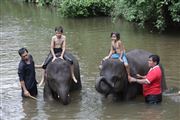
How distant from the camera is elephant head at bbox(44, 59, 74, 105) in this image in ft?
34.9

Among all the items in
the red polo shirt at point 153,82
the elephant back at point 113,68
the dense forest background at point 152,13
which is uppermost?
the dense forest background at point 152,13

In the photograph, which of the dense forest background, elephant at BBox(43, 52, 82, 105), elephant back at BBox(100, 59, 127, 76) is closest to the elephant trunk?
elephant at BBox(43, 52, 82, 105)

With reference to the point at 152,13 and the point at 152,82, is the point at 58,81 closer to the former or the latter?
the point at 152,82

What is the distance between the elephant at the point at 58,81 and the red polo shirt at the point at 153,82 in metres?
1.87

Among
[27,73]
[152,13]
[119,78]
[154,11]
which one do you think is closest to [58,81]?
[27,73]

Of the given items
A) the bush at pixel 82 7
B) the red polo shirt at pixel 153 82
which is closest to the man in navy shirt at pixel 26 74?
the red polo shirt at pixel 153 82

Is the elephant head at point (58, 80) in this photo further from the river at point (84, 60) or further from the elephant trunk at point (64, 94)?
the river at point (84, 60)

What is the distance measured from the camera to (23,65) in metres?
11.2

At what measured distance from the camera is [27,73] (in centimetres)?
1138

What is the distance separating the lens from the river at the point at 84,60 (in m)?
10.4

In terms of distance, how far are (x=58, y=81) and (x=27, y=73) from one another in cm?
111

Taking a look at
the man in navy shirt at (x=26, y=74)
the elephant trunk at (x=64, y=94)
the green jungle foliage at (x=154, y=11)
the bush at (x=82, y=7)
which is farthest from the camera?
the bush at (x=82, y=7)

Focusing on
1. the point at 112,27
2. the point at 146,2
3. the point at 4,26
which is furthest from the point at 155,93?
the point at 4,26

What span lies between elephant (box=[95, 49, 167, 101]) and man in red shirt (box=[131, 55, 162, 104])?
0.30 m
